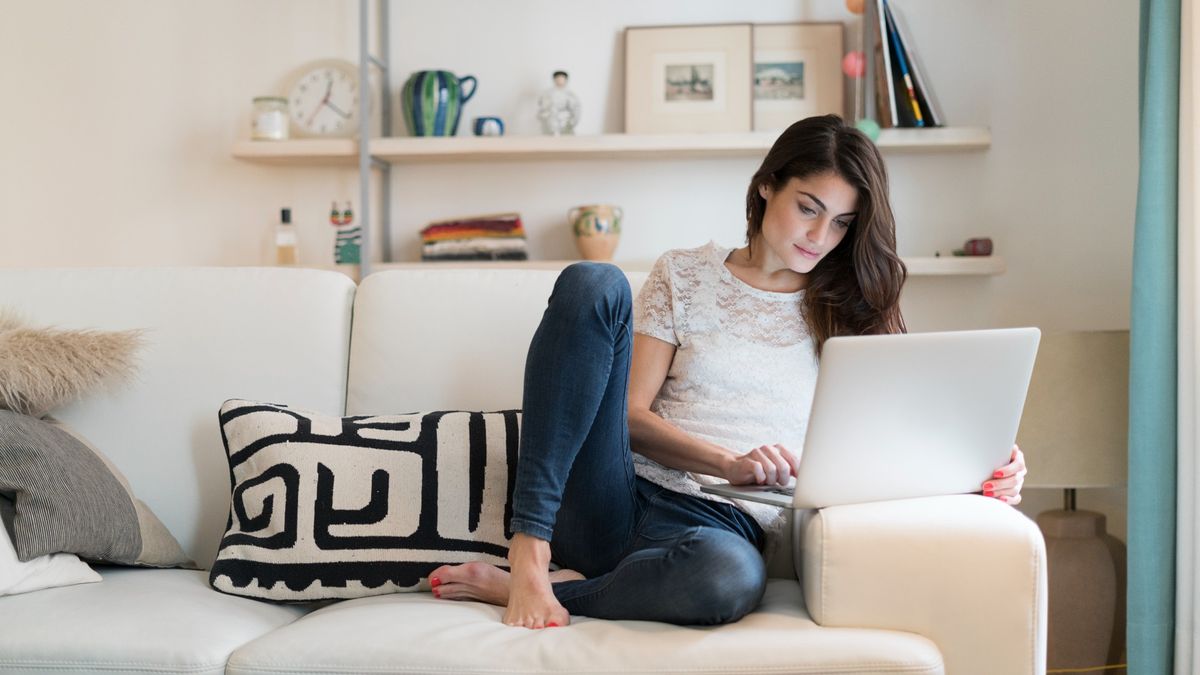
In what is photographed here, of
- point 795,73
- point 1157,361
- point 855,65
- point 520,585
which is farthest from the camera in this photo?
point 795,73

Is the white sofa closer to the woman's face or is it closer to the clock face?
the woman's face

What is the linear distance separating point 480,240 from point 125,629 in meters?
1.80

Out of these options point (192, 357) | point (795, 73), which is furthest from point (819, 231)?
point (795, 73)

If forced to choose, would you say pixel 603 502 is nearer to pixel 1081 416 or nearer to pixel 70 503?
pixel 70 503

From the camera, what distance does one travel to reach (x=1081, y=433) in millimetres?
2227

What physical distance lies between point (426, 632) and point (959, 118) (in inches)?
87.5

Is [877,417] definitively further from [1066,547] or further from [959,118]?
[959,118]

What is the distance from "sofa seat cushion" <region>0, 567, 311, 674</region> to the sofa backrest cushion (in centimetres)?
29

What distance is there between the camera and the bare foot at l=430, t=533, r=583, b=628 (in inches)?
53.8

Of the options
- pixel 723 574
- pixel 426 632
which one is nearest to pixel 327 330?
pixel 426 632

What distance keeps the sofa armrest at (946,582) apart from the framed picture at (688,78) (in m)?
1.85

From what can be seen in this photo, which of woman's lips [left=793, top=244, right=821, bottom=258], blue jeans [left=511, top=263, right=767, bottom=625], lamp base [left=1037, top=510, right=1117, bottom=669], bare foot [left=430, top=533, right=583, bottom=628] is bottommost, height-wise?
lamp base [left=1037, top=510, right=1117, bottom=669]

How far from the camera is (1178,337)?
199 centimetres

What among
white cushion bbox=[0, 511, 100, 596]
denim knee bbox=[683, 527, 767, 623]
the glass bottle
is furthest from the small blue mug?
denim knee bbox=[683, 527, 767, 623]
